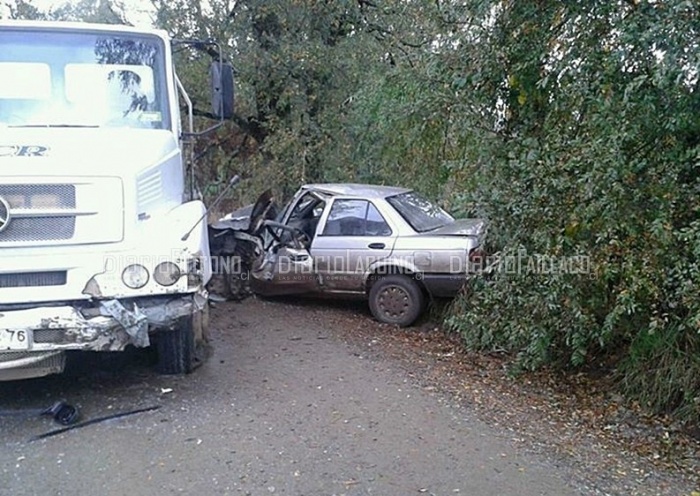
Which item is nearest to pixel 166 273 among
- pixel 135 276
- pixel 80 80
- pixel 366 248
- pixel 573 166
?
pixel 135 276

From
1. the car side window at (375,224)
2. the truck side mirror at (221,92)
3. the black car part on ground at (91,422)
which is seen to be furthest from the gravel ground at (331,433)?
the truck side mirror at (221,92)

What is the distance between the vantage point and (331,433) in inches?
176

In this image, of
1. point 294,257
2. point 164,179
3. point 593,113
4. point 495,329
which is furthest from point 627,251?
point 294,257

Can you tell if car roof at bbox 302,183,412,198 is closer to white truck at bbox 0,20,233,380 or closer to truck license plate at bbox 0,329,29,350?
white truck at bbox 0,20,233,380

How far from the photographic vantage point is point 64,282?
4.43 metres

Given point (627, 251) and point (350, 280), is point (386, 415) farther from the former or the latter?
point (350, 280)

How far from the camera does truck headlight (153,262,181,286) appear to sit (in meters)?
4.50

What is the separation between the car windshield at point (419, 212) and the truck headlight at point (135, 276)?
3.98 meters

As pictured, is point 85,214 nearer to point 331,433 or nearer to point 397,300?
point 331,433

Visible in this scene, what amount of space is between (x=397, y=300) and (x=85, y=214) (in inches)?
162

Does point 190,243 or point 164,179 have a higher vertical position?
point 164,179

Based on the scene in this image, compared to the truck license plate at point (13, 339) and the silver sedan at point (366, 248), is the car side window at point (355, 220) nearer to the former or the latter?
the silver sedan at point (366, 248)

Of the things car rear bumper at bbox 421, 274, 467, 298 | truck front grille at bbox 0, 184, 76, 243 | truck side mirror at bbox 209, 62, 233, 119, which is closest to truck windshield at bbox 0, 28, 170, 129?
truck side mirror at bbox 209, 62, 233, 119

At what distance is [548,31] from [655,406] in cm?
304
